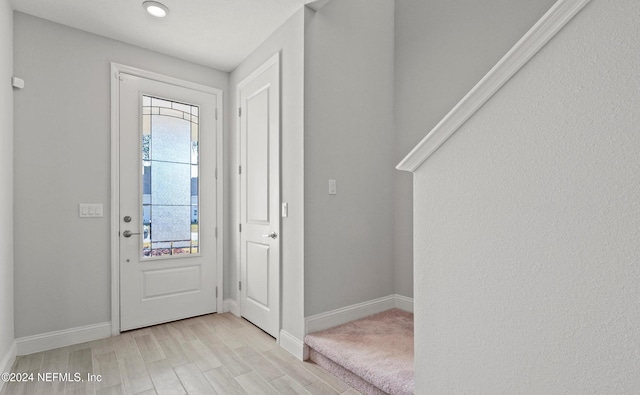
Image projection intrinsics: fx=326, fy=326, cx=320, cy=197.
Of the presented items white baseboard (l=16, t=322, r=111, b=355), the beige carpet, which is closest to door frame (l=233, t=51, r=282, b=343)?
the beige carpet

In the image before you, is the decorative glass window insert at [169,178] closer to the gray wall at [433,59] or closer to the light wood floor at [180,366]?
the light wood floor at [180,366]

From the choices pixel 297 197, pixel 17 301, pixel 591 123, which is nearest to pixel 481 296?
pixel 591 123

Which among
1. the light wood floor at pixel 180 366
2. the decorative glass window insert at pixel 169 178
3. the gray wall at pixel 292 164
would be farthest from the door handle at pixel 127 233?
the gray wall at pixel 292 164

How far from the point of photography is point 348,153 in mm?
2666

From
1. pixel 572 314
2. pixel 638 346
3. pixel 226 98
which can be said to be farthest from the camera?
pixel 226 98

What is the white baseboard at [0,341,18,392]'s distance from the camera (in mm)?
2027

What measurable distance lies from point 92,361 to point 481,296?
261 cm

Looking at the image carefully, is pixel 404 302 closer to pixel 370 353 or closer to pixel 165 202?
pixel 370 353

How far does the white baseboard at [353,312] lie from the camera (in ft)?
7.90

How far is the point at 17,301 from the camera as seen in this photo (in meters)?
2.40

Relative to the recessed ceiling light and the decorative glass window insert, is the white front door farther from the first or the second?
the recessed ceiling light

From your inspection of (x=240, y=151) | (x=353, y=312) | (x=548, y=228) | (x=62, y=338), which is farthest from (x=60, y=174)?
(x=548, y=228)

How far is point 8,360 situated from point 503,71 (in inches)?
129

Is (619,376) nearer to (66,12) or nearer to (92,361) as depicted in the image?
(92,361)
